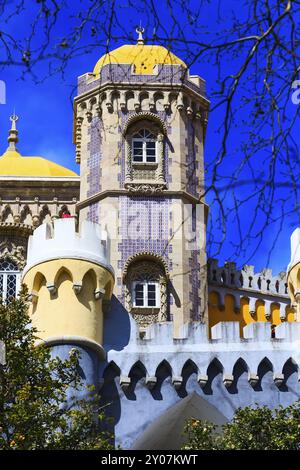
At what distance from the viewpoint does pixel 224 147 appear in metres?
11.4

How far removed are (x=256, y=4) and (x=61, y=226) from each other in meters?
15.7

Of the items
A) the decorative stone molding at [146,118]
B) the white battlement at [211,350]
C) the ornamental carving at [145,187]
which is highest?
the decorative stone molding at [146,118]

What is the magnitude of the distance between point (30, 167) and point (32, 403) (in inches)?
826

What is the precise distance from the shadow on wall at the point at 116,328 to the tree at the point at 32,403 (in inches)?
149

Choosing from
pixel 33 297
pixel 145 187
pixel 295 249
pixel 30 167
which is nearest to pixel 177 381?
pixel 33 297

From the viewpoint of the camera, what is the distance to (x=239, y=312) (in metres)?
39.1

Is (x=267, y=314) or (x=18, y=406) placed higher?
(x=267, y=314)

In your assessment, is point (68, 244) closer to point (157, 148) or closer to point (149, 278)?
point (149, 278)

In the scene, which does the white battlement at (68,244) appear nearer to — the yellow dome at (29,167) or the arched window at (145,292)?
the arched window at (145,292)

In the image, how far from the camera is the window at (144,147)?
36.2 m

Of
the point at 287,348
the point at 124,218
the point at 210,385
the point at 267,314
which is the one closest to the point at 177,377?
the point at 210,385

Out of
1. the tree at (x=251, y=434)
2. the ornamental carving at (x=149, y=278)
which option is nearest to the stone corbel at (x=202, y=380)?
the tree at (x=251, y=434)

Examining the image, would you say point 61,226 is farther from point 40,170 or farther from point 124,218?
point 40,170

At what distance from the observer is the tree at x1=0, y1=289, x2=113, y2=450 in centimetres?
1998
